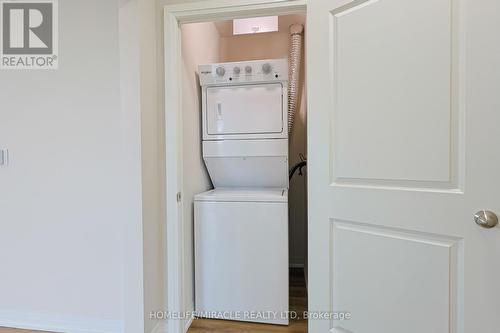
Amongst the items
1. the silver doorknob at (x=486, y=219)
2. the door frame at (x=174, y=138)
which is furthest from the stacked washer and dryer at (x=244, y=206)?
the silver doorknob at (x=486, y=219)

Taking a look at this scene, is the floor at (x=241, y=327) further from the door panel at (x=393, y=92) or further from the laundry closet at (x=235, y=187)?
the door panel at (x=393, y=92)

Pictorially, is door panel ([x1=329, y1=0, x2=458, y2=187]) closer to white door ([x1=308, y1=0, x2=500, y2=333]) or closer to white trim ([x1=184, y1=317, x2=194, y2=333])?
white door ([x1=308, y1=0, x2=500, y2=333])

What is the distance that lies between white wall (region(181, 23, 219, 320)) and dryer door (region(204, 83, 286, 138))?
0.46ft

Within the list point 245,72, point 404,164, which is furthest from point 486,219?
point 245,72

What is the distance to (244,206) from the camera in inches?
75.2

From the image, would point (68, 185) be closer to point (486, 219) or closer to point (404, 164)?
point (404, 164)

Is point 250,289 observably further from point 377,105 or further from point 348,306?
point 377,105

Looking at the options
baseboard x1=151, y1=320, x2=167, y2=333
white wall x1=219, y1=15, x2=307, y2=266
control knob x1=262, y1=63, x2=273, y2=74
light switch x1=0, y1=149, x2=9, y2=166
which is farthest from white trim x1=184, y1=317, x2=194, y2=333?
control knob x1=262, y1=63, x2=273, y2=74

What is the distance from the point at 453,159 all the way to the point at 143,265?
5.28 feet

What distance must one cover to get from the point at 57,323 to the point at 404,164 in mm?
2387

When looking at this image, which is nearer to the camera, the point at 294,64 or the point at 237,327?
the point at 237,327

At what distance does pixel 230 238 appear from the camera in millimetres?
1929

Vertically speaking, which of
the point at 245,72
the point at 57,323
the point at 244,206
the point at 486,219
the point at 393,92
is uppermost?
the point at 245,72

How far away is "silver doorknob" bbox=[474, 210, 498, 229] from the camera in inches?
38.0
